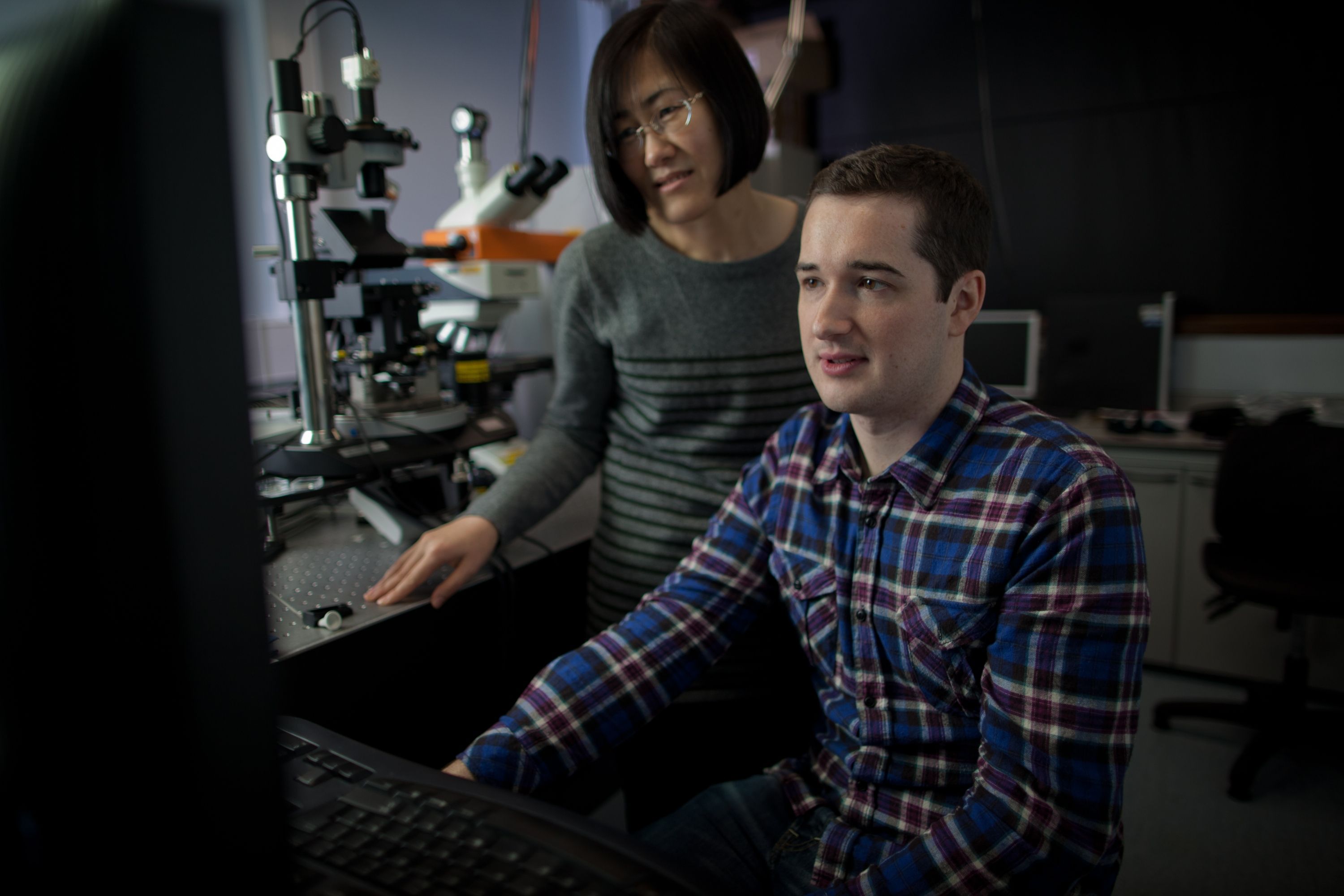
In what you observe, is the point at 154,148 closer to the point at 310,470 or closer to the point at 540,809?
the point at 540,809

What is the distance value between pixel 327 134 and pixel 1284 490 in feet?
7.53

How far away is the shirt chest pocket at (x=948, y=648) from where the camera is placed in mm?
866

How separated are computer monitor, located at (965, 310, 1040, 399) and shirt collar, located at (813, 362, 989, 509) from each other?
218 centimetres

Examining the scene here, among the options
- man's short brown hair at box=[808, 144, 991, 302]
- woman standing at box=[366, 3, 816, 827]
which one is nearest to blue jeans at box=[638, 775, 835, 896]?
woman standing at box=[366, 3, 816, 827]

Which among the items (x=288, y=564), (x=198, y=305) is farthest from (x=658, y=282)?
(x=198, y=305)

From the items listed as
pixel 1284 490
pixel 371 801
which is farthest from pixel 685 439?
pixel 1284 490

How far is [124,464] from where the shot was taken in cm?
28

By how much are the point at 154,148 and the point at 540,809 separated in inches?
17.3

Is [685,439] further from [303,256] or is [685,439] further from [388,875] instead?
[388,875]

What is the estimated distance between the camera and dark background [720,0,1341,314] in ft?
9.70

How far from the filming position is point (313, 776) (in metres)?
0.61

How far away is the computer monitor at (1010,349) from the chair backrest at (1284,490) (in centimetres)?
86

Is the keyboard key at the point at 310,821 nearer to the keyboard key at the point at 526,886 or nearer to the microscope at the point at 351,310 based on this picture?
the keyboard key at the point at 526,886

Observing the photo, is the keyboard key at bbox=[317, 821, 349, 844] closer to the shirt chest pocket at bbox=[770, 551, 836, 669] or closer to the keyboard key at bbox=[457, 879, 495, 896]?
the keyboard key at bbox=[457, 879, 495, 896]
